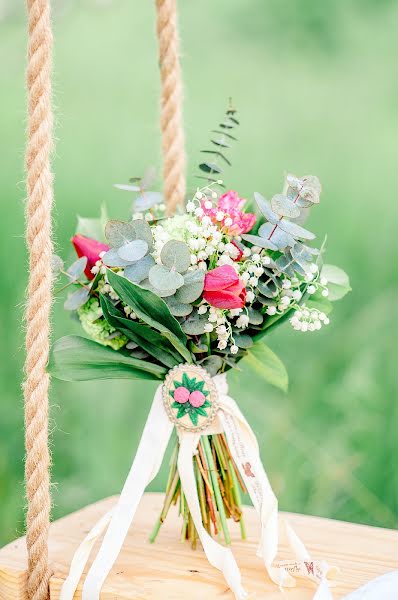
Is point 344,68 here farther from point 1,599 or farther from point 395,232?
point 1,599

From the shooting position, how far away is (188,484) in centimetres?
104

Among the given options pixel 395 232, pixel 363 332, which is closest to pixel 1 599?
pixel 363 332

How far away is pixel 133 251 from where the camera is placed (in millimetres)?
982

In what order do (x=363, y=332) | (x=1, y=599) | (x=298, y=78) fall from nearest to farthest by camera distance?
1. (x=1, y=599)
2. (x=363, y=332)
3. (x=298, y=78)

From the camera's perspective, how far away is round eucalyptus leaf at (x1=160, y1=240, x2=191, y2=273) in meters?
0.96

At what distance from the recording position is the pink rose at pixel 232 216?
1021mm

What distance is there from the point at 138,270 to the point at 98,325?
0.13 m

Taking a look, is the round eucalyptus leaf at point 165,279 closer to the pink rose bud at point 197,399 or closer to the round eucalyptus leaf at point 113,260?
the round eucalyptus leaf at point 113,260

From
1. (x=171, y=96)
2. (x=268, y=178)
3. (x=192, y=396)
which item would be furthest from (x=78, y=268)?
(x=268, y=178)

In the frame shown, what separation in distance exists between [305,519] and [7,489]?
975mm

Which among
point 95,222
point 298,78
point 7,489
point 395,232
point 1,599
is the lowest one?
point 7,489

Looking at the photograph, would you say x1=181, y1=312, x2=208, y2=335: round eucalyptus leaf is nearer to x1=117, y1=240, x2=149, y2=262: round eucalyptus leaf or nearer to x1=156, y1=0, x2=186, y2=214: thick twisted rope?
x1=117, y1=240, x2=149, y2=262: round eucalyptus leaf

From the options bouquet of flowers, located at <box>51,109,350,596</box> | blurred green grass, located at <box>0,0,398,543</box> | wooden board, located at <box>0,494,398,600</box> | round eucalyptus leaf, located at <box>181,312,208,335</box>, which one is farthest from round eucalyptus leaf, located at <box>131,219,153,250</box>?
blurred green grass, located at <box>0,0,398,543</box>

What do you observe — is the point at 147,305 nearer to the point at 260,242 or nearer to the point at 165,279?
the point at 165,279
